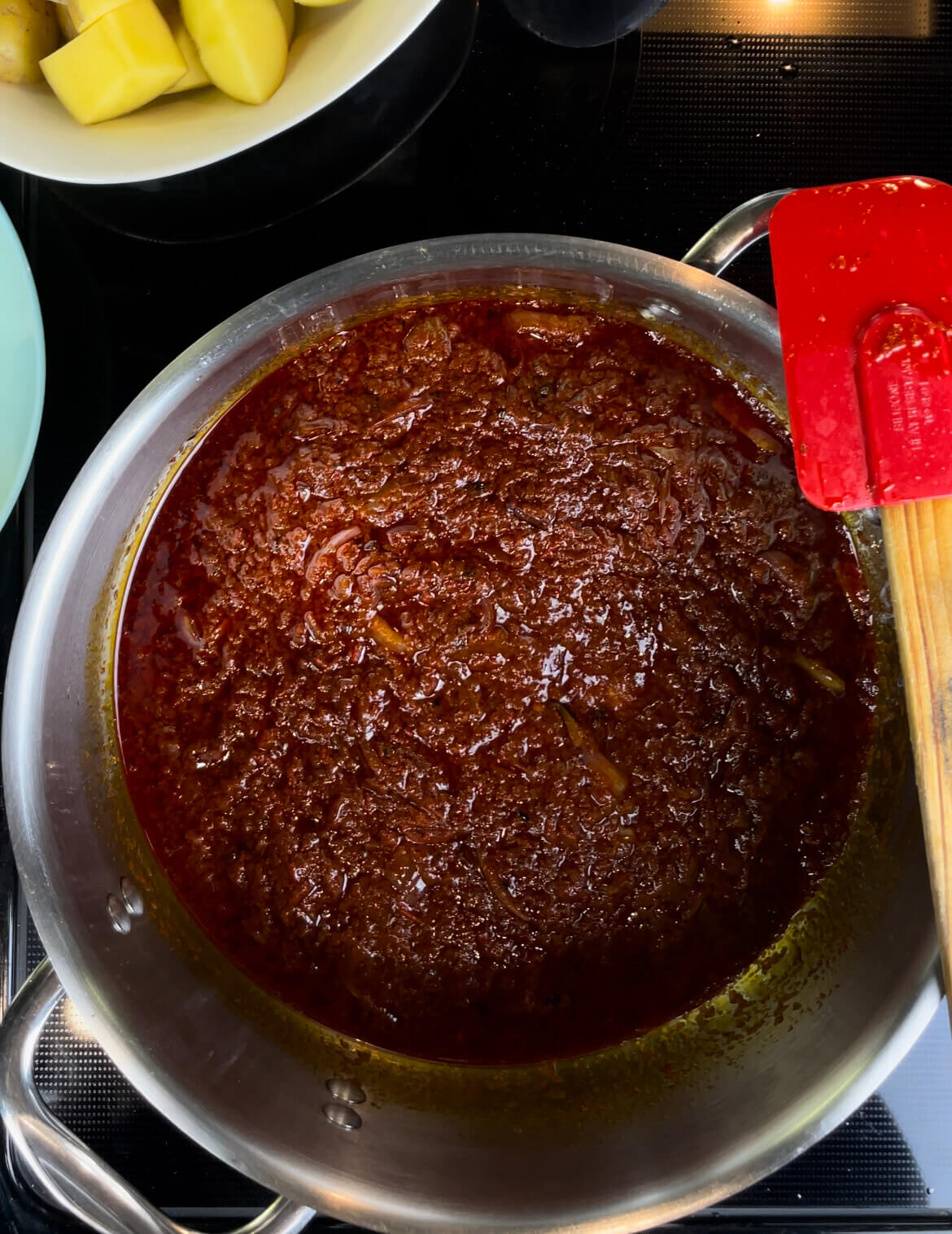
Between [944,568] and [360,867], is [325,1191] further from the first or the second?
[944,568]

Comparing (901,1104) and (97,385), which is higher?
(97,385)

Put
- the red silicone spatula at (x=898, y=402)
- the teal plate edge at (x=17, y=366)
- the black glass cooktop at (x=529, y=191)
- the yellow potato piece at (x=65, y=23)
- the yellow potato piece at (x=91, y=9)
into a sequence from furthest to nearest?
1. the black glass cooktop at (x=529, y=191)
2. the teal plate edge at (x=17, y=366)
3. the yellow potato piece at (x=65, y=23)
4. the yellow potato piece at (x=91, y=9)
5. the red silicone spatula at (x=898, y=402)

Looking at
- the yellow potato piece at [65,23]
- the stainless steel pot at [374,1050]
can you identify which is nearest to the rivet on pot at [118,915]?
the stainless steel pot at [374,1050]

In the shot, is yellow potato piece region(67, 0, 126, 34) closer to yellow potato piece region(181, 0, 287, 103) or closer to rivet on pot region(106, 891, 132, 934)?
yellow potato piece region(181, 0, 287, 103)

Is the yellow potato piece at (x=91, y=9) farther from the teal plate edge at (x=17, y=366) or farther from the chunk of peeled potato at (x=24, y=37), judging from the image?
the teal plate edge at (x=17, y=366)

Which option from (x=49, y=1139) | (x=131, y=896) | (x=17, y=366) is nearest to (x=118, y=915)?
(x=131, y=896)

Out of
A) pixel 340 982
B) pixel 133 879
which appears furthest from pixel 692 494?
pixel 133 879
